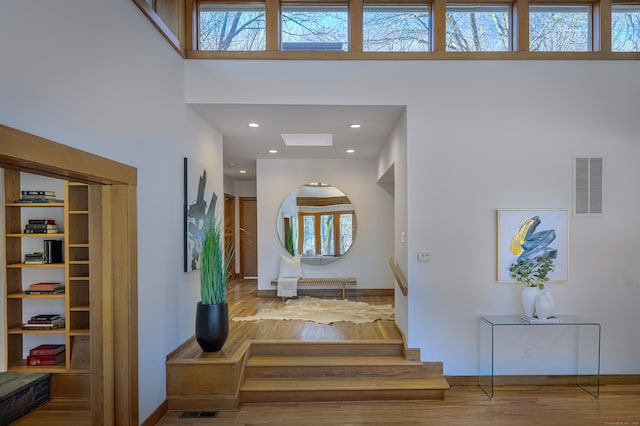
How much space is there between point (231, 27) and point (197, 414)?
3.79 metres

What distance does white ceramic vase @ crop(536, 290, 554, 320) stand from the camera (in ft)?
11.5

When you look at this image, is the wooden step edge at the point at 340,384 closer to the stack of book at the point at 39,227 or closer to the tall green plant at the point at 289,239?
the stack of book at the point at 39,227

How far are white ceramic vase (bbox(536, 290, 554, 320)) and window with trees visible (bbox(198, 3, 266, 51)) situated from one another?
146 inches

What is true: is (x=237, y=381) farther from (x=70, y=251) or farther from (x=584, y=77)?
(x=584, y=77)

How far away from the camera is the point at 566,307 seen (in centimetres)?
380

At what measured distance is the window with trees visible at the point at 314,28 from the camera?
12.8 feet

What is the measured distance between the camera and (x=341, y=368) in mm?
3768

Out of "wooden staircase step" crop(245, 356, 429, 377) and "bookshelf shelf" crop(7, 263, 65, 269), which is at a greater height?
"bookshelf shelf" crop(7, 263, 65, 269)

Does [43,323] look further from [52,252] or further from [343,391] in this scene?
[343,391]

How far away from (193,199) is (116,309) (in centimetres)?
147

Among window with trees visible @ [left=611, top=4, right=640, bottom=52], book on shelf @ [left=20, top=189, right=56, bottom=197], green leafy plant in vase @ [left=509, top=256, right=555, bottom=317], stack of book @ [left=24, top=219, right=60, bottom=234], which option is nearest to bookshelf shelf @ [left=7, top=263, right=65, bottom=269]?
stack of book @ [left=24, top=219, right=60, bottom=234]

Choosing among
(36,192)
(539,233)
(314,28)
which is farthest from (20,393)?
(539,233)

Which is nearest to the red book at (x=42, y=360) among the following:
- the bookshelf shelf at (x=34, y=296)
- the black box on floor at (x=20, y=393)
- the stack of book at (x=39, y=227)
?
the black box on floor at (x=20, y=393)

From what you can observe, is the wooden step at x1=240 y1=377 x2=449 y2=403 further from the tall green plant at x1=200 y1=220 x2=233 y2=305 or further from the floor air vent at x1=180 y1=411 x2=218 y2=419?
the tall green plant at x1=200 y1=220 x2=233 y2=305
